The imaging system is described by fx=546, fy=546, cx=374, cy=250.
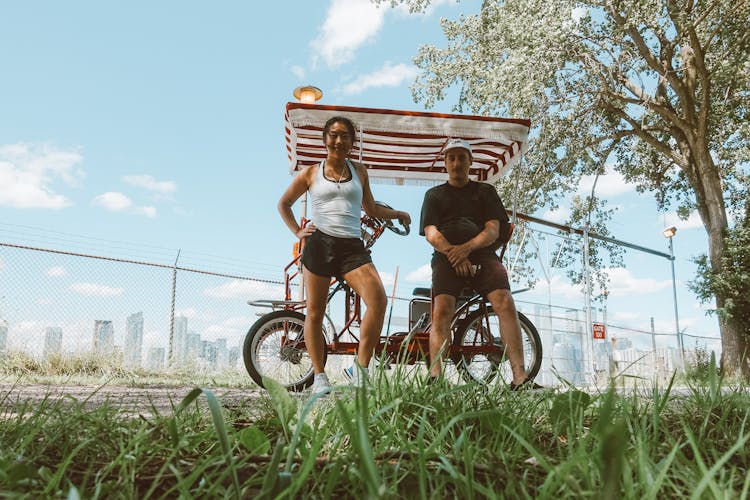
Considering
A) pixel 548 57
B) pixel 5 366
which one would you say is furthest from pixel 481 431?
pixel 548 57

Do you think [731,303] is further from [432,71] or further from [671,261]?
[432,71]

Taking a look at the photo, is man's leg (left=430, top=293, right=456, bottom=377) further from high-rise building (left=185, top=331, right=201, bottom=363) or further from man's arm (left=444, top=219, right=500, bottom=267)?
high-rise building (left=185, top=331, right=201, bottom=363)

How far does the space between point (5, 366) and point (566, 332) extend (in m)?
8.54

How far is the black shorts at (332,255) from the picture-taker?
3.22 meters

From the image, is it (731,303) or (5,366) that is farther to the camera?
(731,303)

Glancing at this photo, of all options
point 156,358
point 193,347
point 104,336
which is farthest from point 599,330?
point 104,336

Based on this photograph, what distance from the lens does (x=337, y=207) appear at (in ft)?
10.9

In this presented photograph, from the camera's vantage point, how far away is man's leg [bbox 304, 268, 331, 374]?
324 cm

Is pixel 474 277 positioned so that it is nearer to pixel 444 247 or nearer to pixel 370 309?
pixel 444 247

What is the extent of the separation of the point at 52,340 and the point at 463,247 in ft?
22.3

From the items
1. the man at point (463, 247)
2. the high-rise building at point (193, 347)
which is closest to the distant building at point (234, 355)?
the high-rise building at point (193, 347)

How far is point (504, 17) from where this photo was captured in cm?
1102

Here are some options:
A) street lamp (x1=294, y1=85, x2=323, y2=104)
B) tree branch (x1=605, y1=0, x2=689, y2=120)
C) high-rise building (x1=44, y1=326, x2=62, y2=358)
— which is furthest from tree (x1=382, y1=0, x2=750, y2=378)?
high-rise building (x1=44, y1=326, x2=62, y2=358)

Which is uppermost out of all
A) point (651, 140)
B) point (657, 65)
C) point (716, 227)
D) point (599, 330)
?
point (657, 65)
